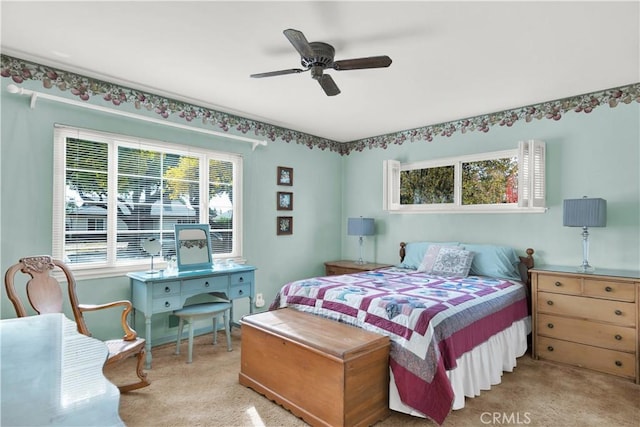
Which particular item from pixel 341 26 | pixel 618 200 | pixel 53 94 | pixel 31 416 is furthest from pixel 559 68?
pixel 53 94

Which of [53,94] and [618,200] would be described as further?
[618,200]

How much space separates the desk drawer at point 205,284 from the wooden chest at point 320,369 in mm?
873

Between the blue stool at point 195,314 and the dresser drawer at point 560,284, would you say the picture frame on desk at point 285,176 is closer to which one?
the blue stool at point 195,314

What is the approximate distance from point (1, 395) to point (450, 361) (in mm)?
2203

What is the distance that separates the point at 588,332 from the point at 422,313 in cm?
177

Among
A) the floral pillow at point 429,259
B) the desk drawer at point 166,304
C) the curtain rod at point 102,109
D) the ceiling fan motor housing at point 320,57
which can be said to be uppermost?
the ceiling fan motor housing at point 320,57

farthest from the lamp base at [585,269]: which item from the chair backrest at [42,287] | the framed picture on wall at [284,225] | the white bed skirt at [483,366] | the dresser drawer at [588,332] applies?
the chair backrest at [42,287]

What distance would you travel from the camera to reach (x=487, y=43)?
8.20 ft

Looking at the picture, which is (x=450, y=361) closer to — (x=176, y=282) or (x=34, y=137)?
(x=176, y=282)

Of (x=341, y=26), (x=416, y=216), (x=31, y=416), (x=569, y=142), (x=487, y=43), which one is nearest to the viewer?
(x=31, y=416)

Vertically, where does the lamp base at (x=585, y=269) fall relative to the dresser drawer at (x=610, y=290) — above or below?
above

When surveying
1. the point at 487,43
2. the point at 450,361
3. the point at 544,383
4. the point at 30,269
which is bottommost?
the point at 544,383

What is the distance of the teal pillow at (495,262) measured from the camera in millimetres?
3725

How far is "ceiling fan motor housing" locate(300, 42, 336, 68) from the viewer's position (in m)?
2.43
